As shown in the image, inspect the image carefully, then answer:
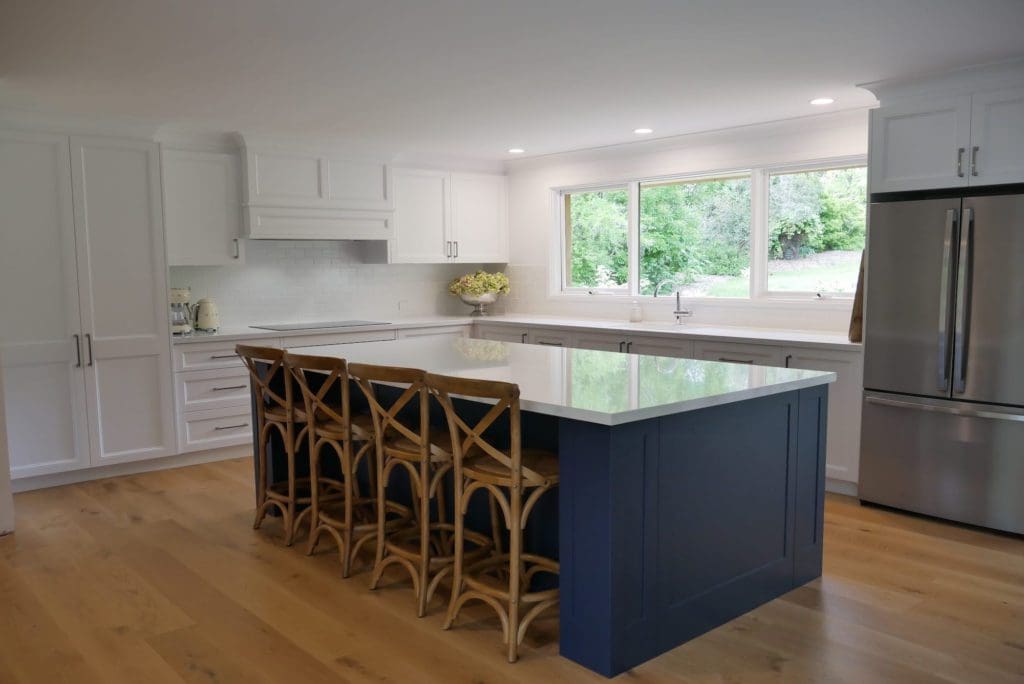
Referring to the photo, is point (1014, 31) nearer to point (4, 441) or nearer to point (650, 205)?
point (650, 205)

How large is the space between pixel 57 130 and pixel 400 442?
3.10 metres

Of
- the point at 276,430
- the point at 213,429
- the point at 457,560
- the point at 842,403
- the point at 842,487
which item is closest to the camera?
the point at 457,560

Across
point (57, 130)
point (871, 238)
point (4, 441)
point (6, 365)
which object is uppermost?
point (57, 130)

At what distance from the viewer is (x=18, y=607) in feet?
10.3

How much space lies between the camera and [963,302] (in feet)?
12.7

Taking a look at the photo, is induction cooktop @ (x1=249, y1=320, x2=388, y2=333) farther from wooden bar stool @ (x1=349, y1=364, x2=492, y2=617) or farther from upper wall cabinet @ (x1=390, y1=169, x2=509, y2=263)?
wooden bar stool @ (x1=349, y1=364, x2=492, y2=617)

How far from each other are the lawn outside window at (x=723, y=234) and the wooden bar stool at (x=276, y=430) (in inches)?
124

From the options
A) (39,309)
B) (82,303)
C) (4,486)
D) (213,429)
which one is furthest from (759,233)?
(4,486)

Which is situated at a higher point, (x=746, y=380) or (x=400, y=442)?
(x=746, y=380)

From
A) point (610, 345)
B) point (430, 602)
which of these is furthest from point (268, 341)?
point (430, 602)

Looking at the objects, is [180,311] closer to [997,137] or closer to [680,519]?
[680,519]

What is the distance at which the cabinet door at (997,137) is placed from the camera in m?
3.73

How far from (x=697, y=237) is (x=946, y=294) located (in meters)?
2.21

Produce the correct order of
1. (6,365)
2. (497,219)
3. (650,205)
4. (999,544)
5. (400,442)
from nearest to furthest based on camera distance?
(400,442)
(999,544)
(6,365)
(650,205)
(497,219)
